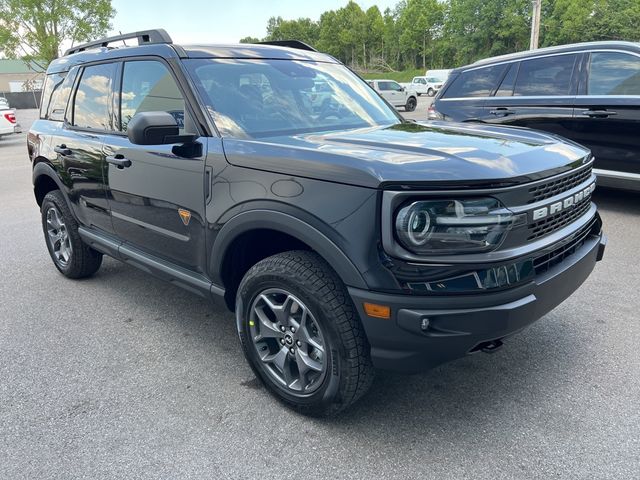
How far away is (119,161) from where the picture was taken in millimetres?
3436

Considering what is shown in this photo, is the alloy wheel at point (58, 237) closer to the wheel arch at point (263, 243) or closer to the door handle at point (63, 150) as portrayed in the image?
the door handle at point (63, 150)

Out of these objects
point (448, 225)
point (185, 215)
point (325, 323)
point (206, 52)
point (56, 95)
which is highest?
point (206, 52)

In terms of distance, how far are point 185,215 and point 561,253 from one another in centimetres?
198

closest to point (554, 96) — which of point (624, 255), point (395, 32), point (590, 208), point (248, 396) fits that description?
point (624, 255)

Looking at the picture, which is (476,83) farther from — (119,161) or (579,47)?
(119,161)

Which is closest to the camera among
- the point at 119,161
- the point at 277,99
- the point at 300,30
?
the point at 277,99

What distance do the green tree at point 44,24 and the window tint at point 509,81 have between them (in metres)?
41.4

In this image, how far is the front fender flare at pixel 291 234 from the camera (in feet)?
7.21

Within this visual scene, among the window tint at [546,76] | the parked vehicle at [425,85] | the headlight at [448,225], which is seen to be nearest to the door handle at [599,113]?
the window tint at [546,76]

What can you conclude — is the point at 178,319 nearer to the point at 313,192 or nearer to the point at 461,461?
the point at 313,192

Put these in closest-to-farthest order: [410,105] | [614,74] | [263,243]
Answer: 1. [263,243]
2. [614,74]
3. [410,105]

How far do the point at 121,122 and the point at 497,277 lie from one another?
273 cm

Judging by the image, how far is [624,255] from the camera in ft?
15.3

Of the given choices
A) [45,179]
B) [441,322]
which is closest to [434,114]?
[45,179]
